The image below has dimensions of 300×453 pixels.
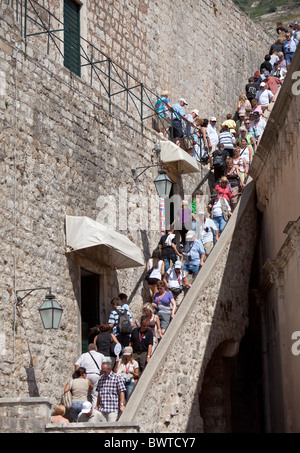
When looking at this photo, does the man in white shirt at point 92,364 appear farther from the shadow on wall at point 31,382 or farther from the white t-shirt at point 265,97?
the white t-shirt at point 265,97

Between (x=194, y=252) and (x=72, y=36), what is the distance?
18.3 ft

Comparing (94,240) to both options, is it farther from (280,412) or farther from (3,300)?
(280,412)

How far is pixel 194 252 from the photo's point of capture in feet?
54.5

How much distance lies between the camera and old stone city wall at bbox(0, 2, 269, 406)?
13656 mm

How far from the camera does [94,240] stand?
598 inches

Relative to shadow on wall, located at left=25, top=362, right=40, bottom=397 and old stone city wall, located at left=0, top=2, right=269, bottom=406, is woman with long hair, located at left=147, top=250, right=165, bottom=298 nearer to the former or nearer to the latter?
old stone city wall, located at left=0, top=2, right=269, bottom=406

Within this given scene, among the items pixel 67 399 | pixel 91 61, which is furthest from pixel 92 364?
pixel 91 61

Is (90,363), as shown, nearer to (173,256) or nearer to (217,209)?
(173,256)

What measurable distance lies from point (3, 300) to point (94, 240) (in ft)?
8.10

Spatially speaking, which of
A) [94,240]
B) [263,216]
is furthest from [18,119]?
[263,216]

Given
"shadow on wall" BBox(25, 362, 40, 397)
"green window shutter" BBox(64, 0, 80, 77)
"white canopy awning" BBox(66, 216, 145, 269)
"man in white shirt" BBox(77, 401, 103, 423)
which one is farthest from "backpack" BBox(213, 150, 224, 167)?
"man in white shirt" BBox(77, 401, 103, 423)

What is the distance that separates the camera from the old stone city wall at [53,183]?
538 inches

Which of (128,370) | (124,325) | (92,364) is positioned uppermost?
(124,325)

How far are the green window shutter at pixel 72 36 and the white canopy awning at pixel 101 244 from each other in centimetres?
418
